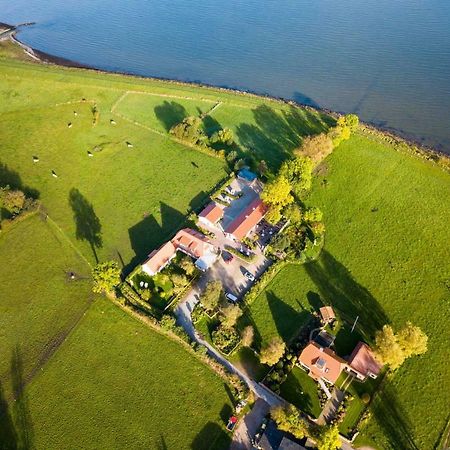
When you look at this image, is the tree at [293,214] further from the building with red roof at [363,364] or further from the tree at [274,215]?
the building with red roof at [363,364]

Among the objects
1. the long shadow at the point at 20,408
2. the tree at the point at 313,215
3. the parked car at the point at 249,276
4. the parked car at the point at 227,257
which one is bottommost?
the long shadow at the point at 20,408

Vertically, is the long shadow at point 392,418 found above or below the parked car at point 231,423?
above

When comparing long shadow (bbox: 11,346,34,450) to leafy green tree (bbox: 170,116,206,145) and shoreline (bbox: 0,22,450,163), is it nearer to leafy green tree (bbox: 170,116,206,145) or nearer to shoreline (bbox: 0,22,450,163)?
leafy green tree (bbox: 170,116,206,145)

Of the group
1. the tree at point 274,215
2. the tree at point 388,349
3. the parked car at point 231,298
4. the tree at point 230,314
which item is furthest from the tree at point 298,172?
the tree at point 388,349

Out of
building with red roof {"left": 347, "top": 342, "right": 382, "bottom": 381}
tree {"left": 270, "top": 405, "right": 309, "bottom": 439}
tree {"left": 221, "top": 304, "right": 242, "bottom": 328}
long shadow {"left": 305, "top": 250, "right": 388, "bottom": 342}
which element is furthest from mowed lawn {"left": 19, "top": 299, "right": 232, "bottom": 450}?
long shadow {"left": 305, "top": 250, "right": 388, "bottom": 342}

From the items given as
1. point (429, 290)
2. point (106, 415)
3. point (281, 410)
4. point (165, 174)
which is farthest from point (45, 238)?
point (429, 290)

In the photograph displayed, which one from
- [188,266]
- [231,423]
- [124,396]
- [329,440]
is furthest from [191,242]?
[329,440]
